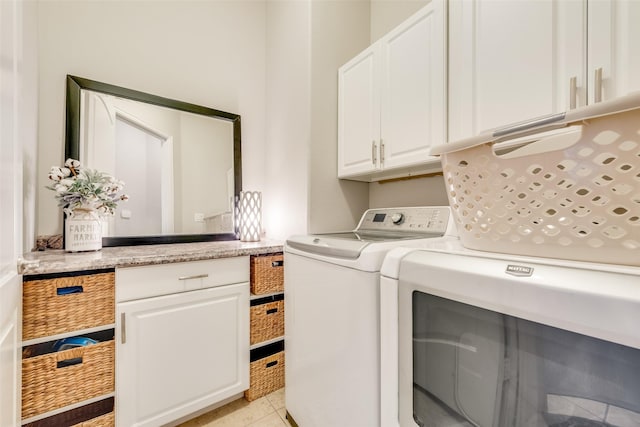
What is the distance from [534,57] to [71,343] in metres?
2.11

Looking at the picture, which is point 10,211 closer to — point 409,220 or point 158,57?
point 158,57

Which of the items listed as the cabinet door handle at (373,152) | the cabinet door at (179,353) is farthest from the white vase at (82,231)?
the cabinet door handle at (373,152)

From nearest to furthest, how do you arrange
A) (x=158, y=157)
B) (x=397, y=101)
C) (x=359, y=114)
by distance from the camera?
(x=397, y=101) → (x=359, y=114) → (x=158, y=157)

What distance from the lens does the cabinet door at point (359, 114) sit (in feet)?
5.34

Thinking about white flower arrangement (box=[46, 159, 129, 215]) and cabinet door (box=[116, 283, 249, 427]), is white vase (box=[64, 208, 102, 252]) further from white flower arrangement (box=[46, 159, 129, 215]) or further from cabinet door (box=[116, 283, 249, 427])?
cabinet door (box=[116, 283, 249, 427])

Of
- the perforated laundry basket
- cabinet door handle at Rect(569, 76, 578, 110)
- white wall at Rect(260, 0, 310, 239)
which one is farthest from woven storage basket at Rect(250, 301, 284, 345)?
cabinet door handle at Rect(569, 76, 578, 110)

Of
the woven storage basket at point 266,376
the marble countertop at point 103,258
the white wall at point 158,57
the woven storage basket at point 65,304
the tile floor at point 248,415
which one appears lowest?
the tile floor at point 248,415

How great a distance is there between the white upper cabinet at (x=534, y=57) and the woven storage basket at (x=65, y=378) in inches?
72.7

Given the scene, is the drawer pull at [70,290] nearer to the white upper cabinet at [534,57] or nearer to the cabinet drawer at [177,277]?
the cabinet drawer at [177,277]

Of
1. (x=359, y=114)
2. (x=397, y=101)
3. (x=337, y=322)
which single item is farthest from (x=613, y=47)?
(x=337, y=322)

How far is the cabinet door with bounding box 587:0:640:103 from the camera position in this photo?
0.78 metres

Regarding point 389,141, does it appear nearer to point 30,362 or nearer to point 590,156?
point 590,156

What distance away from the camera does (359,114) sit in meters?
1.74

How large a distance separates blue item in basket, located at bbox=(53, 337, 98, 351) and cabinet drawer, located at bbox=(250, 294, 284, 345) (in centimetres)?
75
